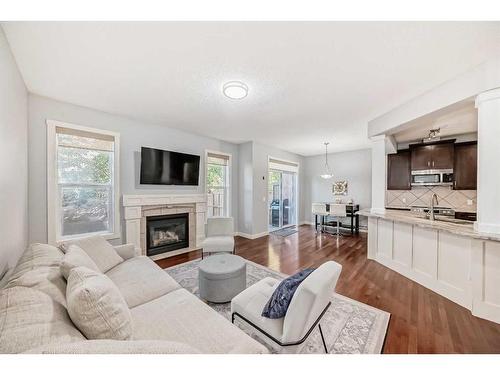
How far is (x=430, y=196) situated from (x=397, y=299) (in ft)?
11.7

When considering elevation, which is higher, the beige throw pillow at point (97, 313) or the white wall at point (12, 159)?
the white wall at point (12, 159)

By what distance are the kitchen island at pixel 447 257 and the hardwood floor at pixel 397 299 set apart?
124 millimetres

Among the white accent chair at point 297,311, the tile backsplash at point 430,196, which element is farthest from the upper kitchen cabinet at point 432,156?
the white accent chair at point 297,311

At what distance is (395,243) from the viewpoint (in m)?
3.09

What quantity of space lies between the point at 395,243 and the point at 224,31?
365 centimetres

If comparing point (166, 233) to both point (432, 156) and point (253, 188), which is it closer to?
point (253, 188)

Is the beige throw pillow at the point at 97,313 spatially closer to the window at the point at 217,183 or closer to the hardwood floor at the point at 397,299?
the hardwood floor at the point at 397,299

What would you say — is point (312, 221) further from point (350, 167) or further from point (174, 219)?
A: point (174, 219)

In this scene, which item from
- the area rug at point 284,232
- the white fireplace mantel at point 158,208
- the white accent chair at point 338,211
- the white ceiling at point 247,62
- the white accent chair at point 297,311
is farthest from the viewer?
the area rug at point 284,232

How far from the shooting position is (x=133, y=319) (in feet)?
4.23

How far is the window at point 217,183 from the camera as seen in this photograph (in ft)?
15.4

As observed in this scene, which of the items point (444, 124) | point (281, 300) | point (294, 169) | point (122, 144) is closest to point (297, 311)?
point (281, 300)

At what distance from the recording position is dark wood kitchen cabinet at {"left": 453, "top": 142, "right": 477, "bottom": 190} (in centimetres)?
379
